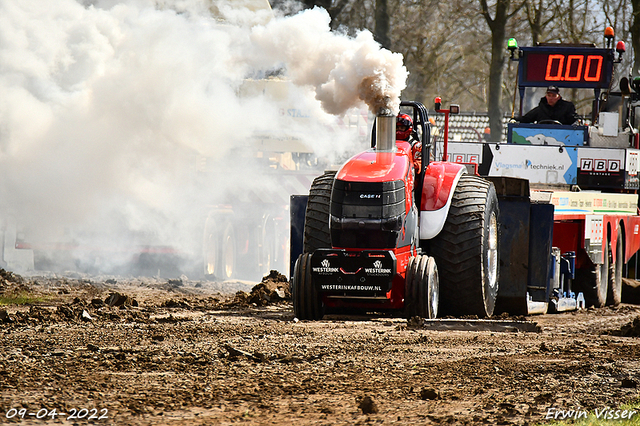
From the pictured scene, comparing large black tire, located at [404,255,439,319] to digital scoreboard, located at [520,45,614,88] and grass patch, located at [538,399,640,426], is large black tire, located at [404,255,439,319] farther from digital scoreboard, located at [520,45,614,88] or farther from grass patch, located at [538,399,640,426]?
digital scoreboard, located at [520,45,614,88]

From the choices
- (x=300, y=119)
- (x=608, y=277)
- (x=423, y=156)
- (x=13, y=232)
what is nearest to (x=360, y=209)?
(x=423, y=156)

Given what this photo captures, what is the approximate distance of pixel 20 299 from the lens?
11.1 meters

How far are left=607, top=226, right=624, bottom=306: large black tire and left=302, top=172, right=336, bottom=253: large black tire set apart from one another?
19.4ft

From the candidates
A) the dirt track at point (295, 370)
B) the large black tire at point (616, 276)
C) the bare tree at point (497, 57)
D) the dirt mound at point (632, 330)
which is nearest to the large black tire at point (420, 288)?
the dirt track at point (295, 370)

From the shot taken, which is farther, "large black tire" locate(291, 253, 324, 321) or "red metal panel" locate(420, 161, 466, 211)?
"red metal panel" locate(420, 161, 466, 211)

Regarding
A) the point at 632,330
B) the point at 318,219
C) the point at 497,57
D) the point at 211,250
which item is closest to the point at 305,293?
the point at 318,219

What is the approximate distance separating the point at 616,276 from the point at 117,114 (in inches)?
330

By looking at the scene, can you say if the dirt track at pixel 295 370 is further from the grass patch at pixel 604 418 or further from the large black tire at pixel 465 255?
the large black tire at pixel 465 255

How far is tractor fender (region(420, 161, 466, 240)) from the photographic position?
888 cm

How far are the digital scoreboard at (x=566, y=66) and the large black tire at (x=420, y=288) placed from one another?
28.0ft

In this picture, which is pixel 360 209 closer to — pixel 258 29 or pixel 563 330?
pixel 563 330

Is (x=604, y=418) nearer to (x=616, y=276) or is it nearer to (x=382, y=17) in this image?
(x=616, y=276)

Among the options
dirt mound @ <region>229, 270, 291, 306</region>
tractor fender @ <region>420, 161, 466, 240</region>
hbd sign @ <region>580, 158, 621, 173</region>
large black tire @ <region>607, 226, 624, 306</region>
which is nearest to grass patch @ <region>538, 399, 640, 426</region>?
tractor fender @ <region>420, 161, 466, 240</region>

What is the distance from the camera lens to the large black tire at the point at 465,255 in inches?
349
